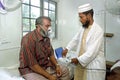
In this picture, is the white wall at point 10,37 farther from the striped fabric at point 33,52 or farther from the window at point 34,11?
the striped fabric at point 33,52

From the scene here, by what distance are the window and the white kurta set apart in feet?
4.08

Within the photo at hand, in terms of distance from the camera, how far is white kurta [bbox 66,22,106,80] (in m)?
2.06

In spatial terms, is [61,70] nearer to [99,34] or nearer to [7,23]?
[99,34]

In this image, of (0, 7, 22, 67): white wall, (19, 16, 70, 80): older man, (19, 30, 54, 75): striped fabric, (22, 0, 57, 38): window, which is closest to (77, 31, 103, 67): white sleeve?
(19, 16, 70, 80): older man

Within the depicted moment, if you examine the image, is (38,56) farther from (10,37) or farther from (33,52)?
(10,37)

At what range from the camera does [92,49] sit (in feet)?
6.70

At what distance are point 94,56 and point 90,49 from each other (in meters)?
0.11

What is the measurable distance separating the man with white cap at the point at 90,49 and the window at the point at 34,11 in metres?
1.11

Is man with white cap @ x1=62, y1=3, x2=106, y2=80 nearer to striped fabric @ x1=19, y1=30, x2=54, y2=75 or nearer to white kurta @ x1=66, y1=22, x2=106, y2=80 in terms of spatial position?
white kurta @ x1=66, y1=22, x2=106, y2=80

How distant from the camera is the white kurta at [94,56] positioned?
206 cm

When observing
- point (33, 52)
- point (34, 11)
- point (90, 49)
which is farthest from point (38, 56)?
point (34, 11)

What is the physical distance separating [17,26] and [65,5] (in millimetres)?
1825

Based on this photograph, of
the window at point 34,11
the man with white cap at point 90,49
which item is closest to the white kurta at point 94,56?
the man with white cap at point 90,49

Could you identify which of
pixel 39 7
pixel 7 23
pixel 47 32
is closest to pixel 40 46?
pixel 47 32
